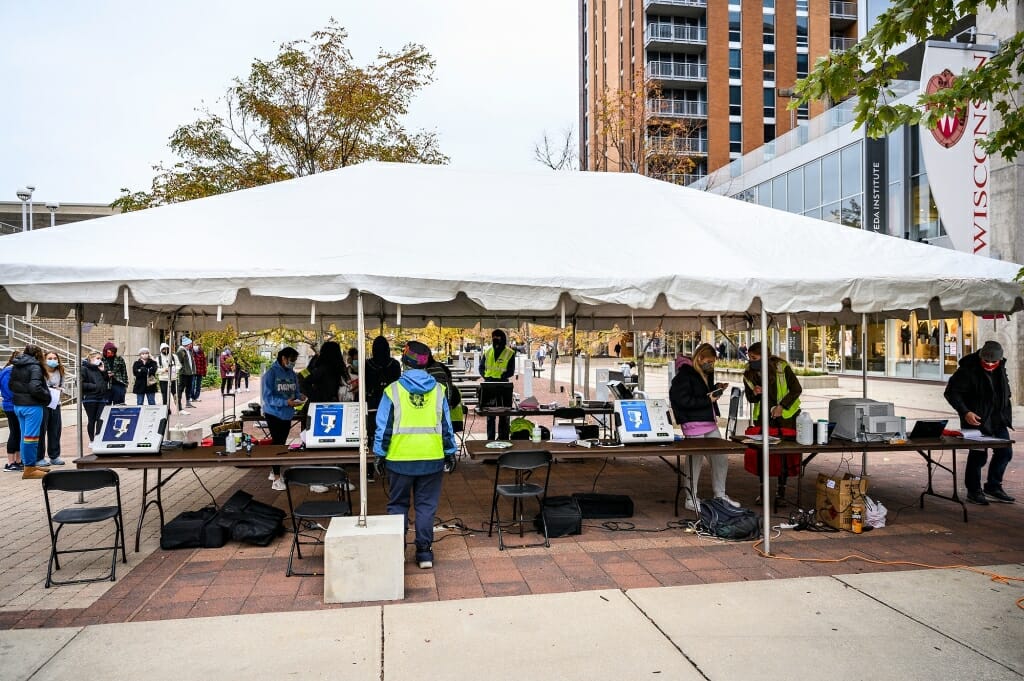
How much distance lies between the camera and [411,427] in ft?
19.4

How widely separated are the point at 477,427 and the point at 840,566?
10.8 m

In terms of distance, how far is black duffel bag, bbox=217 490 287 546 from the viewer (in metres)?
6.77

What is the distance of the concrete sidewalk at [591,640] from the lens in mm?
4172

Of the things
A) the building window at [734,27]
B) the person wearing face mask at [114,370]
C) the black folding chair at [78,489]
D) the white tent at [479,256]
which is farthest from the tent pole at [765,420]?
the building window at [734,27]

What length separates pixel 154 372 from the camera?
640 inches

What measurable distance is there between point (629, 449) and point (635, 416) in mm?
451

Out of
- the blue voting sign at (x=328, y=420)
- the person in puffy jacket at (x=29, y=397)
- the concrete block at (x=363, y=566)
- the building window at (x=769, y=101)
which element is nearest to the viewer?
the concrete block at (x=363, y=566)

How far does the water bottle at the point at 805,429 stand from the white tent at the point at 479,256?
0.99 m

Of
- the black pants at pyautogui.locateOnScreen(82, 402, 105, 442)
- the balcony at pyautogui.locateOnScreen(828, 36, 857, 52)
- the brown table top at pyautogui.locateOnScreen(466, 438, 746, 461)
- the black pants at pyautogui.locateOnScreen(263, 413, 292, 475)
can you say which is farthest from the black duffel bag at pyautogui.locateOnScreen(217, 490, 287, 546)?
the balcony at pyautogui.locateOnScreen(828, 36, 857, 52)

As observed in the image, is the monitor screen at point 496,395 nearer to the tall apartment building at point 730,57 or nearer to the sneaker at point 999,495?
the sneaker at point 999,495

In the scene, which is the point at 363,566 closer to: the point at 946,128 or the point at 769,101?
the point at 946,128

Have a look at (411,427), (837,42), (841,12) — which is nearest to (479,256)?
(411,427)

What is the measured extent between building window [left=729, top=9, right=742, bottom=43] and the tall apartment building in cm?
6

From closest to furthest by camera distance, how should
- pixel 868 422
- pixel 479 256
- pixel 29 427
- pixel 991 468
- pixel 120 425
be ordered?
pixel 479 256, pixel 120 425, pixel 868 422, pixel 991 468, pixel 29 427
